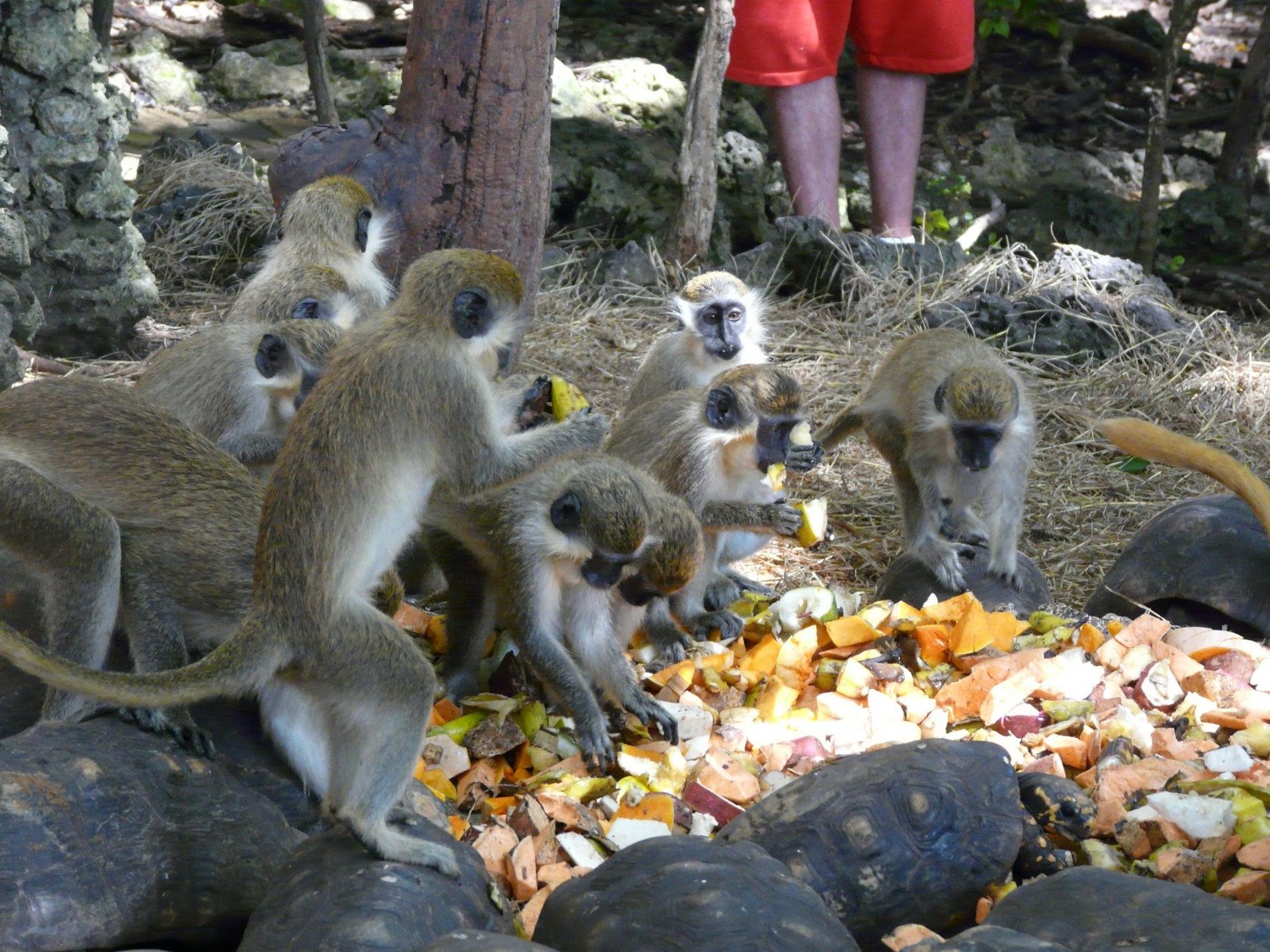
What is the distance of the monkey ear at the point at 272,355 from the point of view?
4.44m

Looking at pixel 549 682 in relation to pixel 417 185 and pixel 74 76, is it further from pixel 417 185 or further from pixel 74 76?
pixel 74 76

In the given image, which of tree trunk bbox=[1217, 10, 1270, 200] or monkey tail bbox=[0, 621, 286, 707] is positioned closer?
monkey tail bbox=[0, 621, 286, 707]

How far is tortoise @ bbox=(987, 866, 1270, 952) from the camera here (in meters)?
2.63

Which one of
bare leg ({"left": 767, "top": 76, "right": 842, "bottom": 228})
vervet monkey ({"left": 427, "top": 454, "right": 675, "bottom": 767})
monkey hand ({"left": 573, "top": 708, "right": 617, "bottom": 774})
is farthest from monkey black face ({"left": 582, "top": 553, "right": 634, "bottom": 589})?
bare leg ({"left": 767, "top": 76, "right": 842, "bottom": 228})

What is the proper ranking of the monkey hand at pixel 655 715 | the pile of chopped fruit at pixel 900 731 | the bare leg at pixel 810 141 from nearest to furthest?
the pile of chopped fruit at pixel 900 731
the monkey hand at pixel 655 715
the bare leg at pixel 810 141

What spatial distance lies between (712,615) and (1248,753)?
187 cm

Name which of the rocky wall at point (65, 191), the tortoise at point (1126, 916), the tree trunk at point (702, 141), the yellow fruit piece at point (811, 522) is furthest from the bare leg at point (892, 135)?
the tortoise at point (1126, 916)

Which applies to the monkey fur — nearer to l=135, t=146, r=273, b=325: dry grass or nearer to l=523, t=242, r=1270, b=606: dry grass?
l=523, t=242, r=1270, b=606: dry grass

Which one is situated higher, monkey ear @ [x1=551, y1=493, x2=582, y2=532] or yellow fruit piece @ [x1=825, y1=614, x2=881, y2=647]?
monkey ear @ [x1=551, y1=493, x2=582, y2=532]

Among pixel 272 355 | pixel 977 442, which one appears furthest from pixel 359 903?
pixel 977 442

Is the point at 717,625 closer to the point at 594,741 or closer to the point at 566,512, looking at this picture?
the point at 594,741

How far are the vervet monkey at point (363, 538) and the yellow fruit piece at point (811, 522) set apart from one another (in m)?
1.54

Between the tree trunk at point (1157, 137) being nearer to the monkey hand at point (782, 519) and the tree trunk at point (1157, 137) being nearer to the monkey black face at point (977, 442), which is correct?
the monkey black face at point (977, 442)

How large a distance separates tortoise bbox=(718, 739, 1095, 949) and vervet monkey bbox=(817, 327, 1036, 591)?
1.94m
